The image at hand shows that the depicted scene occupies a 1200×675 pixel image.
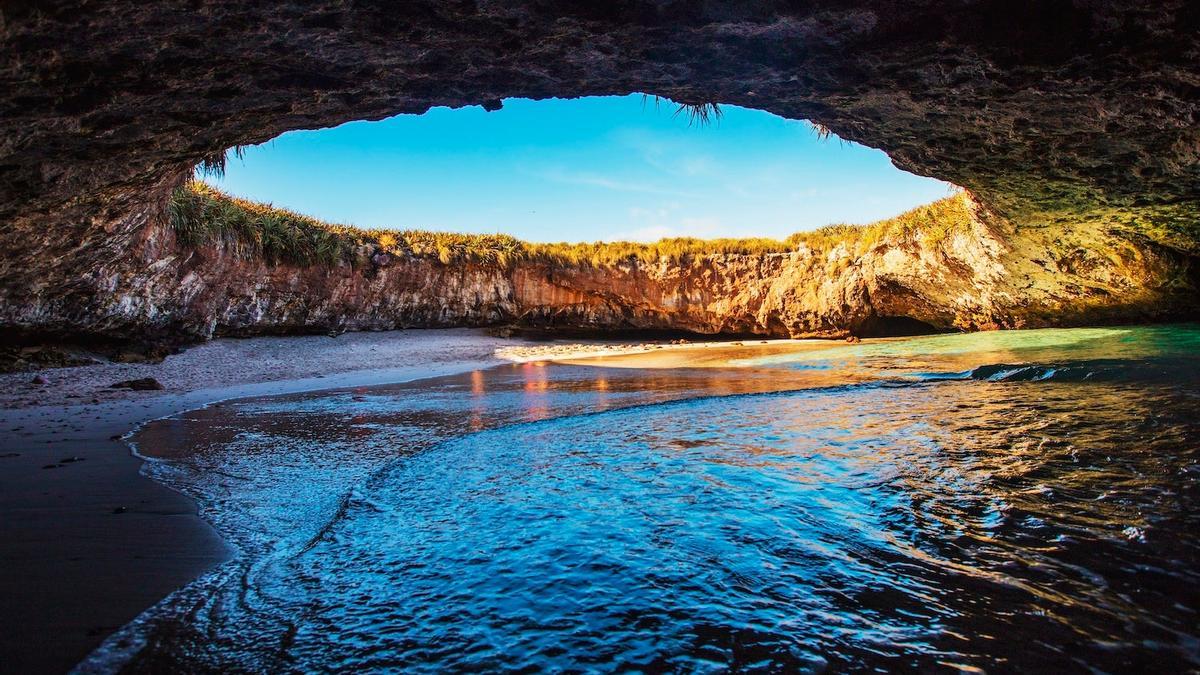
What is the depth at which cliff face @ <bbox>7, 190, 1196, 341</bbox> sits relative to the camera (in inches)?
395

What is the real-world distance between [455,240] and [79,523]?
17064 mm

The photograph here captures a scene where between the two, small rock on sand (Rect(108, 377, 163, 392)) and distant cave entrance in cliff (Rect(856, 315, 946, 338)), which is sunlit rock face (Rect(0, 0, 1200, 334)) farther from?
distant cave entrance in cliff (Rect(856, 315, 946, 338))

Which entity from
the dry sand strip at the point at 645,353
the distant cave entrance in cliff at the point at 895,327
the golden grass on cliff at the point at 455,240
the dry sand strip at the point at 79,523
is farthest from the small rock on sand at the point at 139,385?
the distant cave entrance in cliff at the point at 895,327

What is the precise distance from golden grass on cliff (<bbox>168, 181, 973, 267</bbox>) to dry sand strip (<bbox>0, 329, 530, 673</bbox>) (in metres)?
5.06

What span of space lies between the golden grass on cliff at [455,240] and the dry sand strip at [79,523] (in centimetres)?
506

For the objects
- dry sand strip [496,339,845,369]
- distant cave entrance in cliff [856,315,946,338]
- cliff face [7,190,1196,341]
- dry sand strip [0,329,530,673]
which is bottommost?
dry sand strip [0,329,530,673]

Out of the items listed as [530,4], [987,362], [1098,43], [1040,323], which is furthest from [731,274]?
[530,4]

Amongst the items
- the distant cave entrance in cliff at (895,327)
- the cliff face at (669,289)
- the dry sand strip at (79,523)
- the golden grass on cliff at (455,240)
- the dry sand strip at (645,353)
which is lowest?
the dry sand strip at (79,523)

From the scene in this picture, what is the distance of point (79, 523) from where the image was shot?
284 cm

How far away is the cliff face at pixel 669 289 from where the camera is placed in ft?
32.9

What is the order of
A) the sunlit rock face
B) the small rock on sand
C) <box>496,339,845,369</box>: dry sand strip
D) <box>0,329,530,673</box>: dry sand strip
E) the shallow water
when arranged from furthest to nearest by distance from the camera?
<box>496,339,845,369</box>: dry sand strip → the small rock on sand → the sunlit rock face → <box>0,329,530,673</box>: dry sand strip → the shallow water

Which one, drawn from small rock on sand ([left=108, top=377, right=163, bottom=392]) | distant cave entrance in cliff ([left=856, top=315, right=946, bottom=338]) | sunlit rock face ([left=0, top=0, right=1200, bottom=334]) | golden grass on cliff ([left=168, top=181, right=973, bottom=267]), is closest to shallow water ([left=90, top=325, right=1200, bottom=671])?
sunlit rock face ([left=0, top=0, right=1200, bottom=334])

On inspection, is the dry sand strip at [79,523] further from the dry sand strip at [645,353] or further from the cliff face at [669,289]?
the dry sand strip at [645,353]

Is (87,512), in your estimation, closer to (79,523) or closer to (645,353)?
(79,523)
